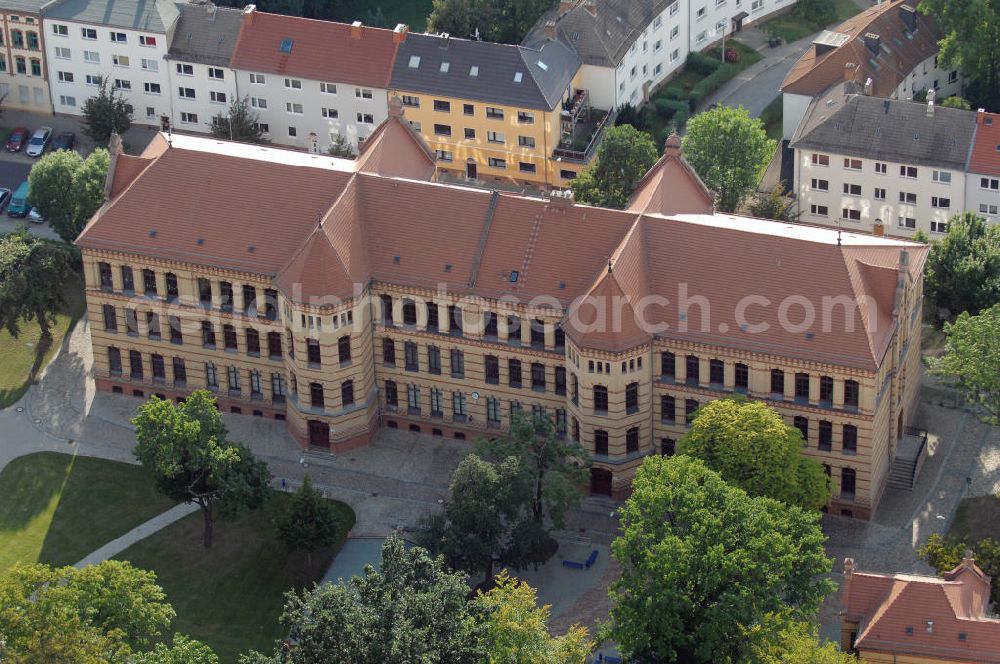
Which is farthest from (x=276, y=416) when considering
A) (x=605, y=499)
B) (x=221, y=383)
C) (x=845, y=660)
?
(x=845, y=660)

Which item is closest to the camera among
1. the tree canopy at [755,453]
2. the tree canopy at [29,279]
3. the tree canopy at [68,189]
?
the tree canopy at [755,453]

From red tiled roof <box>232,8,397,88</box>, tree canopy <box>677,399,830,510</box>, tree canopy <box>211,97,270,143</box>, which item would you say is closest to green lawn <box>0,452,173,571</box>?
tree canopy <box>211,97,270,143</box>

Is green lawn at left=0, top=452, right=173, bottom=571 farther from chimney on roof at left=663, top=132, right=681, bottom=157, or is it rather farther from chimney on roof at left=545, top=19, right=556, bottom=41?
chimney on roof at left=545, top=19, right=556, bottom=41

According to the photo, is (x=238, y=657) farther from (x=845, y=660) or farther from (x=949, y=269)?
(x=949, y=269)

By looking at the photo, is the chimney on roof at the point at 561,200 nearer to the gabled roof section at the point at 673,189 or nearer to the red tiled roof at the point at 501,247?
the red tiled roof at the point at 501,247

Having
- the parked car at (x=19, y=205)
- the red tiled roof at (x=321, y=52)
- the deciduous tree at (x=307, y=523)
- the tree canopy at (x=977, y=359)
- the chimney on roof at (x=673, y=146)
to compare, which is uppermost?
the red tiled roof at (x=321, y=52)

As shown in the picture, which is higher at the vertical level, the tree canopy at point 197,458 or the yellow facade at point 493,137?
the yellow facade at point 493,137

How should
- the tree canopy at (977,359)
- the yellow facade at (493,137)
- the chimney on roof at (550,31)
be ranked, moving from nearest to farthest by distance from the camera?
the tree canopy at (977,359) < the yellow facade at (493,137) < the chimney on roof at (550,31)

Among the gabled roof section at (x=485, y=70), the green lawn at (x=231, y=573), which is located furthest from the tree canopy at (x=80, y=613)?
the gabled roof section at (x=485, y=70)
